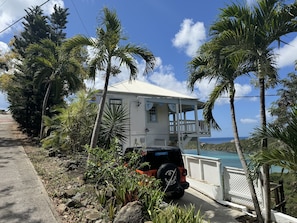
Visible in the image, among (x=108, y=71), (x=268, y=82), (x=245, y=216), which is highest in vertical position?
(x=108, y=71)

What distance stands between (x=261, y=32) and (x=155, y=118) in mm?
13282

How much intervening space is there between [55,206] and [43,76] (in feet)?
33.5

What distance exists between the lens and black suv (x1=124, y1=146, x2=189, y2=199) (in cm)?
773

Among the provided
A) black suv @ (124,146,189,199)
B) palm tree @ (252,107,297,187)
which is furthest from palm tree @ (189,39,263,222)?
palm tree @ (252,107,297,187)

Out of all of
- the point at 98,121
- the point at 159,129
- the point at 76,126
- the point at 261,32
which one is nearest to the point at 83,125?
the point at 76,126

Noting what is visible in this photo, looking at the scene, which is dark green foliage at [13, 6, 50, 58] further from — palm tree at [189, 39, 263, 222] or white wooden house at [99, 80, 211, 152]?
palm tree at [189, 39, 263, 222]

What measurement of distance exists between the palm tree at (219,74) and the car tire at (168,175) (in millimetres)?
2058


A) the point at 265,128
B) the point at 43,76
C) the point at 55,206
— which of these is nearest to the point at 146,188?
the point at 55,206

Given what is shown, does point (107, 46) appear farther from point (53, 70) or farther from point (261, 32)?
point (53, 70)

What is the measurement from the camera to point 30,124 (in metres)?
15.7

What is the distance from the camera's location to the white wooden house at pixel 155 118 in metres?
17.2

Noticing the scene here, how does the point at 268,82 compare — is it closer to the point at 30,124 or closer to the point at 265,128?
the point at 265,128

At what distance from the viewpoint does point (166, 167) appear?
7777 millimetres

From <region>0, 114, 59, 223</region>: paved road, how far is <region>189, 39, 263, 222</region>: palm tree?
511 centimetres
